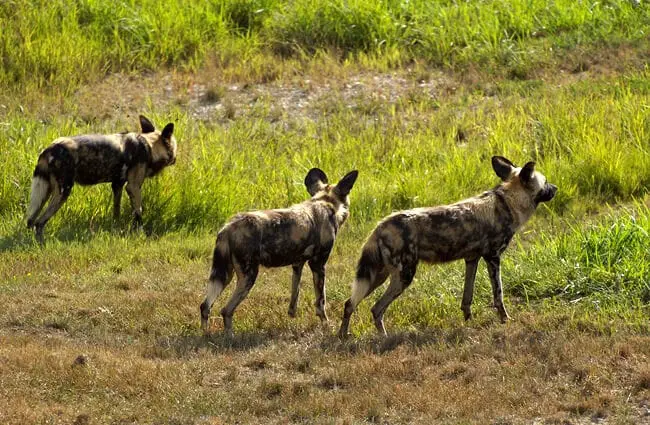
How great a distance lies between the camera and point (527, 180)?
10.7m

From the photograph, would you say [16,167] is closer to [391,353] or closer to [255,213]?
[255,213]

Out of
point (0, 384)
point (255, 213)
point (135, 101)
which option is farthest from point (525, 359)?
point (135, 101)

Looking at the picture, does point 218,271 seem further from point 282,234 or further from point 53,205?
point 53,205

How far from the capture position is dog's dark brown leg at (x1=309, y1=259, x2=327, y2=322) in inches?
420

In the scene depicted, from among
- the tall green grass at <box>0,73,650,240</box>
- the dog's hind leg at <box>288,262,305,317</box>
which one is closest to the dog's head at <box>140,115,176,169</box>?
the tall green grass at <box>0,73,650,240</box>

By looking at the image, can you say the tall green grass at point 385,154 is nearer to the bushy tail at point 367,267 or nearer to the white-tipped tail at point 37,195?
the white-tipped tail at point 37,195

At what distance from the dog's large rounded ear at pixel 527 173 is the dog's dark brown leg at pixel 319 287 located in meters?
1.74

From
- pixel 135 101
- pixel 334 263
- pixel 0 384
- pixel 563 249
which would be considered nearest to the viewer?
pixel 0 384

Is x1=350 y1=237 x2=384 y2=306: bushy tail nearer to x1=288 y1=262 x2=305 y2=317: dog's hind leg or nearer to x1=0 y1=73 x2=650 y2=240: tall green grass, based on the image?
x1=288 y1=262 x2=305 y2=317: dog's hind leg

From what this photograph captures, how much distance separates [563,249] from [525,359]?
7.37 feet

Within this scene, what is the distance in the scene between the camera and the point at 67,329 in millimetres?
10578

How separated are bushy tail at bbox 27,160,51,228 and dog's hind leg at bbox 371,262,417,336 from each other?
15.9ft

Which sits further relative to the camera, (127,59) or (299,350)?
(127,59)

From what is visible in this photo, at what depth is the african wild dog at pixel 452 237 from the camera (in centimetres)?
995
